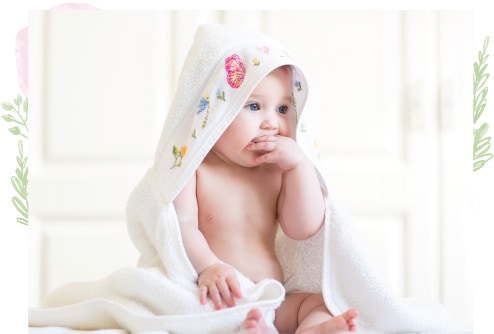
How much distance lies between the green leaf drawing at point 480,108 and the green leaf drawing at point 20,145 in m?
0.69

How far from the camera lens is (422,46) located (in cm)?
118

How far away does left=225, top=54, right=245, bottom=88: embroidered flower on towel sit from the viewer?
2.83 feet

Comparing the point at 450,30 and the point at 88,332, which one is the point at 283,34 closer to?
the point at 450,30

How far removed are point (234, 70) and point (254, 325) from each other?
36cm

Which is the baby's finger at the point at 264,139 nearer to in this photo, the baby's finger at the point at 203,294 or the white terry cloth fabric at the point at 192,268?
the white terry cloth fabric at the point at 192,268

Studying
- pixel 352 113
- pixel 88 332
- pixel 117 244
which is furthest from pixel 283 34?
pixel 88 332

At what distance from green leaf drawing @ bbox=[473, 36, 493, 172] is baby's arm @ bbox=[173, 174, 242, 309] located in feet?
1.50

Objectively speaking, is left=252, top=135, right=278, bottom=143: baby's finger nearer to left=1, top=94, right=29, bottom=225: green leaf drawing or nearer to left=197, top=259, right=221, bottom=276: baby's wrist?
left=197, top=259, right=221, bottom=276: baby's wrist

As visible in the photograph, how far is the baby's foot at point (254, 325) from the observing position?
27.7 inches

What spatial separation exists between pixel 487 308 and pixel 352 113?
510 millimetres

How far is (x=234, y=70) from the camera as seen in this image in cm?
87

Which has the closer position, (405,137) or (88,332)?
(88,332)

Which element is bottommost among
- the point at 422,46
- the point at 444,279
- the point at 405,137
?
the point at 444,279

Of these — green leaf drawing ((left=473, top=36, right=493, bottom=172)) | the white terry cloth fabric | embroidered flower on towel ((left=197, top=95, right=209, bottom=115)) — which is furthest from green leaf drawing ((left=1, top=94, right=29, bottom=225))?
green leaf drawing ((left=473, top=36, right=493, bottom=172))
